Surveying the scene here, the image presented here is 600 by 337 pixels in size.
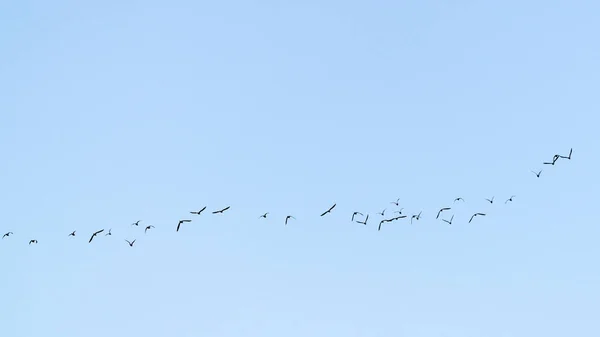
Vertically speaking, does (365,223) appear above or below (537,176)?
below

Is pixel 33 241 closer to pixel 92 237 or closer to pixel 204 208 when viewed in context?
pixel 92 237

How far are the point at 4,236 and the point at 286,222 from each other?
131 feet

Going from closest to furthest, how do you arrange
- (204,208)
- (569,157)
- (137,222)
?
(204,208)
(569,157)
(137,222)

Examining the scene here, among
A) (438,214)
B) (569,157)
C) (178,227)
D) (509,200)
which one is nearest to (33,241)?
(178,227)

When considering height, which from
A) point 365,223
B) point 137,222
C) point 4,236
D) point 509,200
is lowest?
point 4,236

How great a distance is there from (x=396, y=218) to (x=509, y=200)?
11.8 meters

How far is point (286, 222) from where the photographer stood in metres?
64.3

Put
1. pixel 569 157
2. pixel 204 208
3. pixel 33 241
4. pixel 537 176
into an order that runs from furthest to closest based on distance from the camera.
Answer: pixel 33 241
pixel 537 176
pixel 569 157
pixel 204 208

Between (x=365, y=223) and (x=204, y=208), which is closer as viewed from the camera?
(x=204, y=208)

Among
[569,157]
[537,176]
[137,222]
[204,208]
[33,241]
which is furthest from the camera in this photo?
[33,241]

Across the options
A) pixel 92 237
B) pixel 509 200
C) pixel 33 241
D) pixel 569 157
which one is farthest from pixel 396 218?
pixel 33 241

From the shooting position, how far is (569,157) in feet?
182

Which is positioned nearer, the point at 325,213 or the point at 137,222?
the point at 325,213

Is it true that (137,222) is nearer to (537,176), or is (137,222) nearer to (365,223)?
Answer: (365,223)
